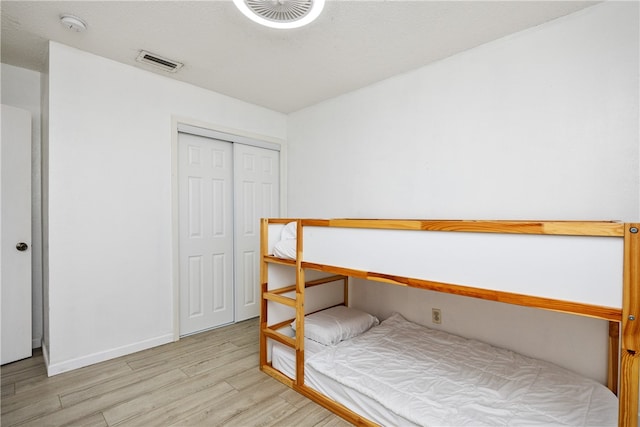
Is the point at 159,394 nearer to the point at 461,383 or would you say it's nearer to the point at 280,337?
the point at 280,337

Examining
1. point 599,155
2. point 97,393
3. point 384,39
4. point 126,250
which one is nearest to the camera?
point 599,155

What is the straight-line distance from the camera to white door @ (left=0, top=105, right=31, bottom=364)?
228 cm

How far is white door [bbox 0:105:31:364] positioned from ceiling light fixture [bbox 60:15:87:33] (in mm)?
952

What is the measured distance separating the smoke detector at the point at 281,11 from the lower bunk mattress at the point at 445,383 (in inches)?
79.9

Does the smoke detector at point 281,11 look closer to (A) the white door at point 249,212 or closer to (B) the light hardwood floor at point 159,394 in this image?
(A) the white door at point 249,212

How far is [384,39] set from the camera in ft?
6.81

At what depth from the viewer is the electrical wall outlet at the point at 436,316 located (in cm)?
238

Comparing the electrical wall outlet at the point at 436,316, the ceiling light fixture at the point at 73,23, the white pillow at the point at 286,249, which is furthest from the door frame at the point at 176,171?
the electrical wall outlet at the point at 436,316

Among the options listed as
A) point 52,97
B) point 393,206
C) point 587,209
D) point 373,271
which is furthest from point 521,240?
point 52,97

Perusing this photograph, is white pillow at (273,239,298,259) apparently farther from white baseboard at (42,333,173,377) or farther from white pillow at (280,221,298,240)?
white baseboard at (42,333,173,377)

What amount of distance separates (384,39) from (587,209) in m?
1.65

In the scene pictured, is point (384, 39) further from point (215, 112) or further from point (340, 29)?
point (215, 112)

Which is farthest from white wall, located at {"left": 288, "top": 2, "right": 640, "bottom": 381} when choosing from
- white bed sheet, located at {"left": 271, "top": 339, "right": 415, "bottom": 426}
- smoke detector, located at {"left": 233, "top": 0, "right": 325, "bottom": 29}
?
smoke detector, located at {"left": 233, "top": 0, "right": 325, "bottom": 29}

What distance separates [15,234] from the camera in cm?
233
